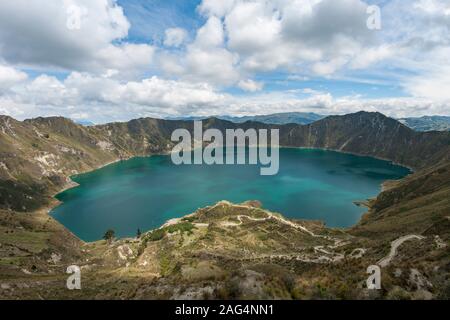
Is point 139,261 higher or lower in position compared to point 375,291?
lower

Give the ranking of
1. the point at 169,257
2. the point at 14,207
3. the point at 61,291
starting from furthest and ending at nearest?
the point at 14,207 < the point at 169,257 < the point at 61,291

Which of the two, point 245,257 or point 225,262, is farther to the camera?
point 245,257

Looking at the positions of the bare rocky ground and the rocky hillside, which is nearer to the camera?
the bare rocky ground

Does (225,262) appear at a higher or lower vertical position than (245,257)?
higher

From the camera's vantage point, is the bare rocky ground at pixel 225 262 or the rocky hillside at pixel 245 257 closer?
the bare rocky ground at pixel 225 262
